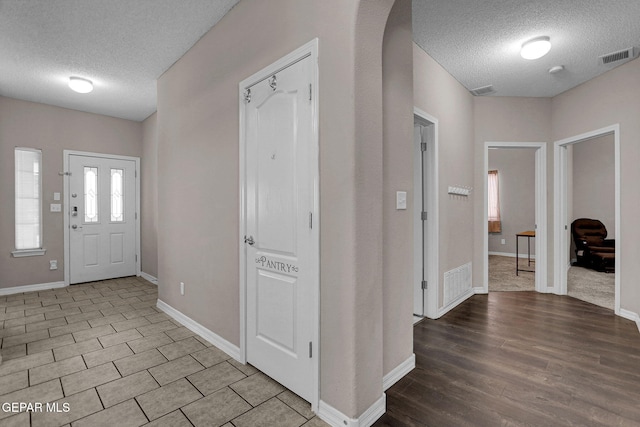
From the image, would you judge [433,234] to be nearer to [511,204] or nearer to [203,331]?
[203,331]

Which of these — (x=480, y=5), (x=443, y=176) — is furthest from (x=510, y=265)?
(x=480, y=5)

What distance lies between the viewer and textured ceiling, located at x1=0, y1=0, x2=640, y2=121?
248 cm

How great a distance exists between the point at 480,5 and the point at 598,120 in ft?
8.24

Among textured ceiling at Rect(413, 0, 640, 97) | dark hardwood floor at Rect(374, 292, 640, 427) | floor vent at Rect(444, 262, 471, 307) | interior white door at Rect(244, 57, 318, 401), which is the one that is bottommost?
dark hardwood floor at Rect(374, 292, 640, 427)

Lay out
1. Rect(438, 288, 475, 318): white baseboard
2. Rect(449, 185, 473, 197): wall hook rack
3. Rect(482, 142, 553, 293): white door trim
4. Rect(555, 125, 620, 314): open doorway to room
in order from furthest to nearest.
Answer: Rect(555, 125, 620, 314): open doorway to room < Rect(482, 142, 553, 293): white door trim < Rect(449, 185, 473, 197): wall hook rack < Rect(438, 288, 475, 318): white baseboard

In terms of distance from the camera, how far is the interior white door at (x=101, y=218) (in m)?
4.89

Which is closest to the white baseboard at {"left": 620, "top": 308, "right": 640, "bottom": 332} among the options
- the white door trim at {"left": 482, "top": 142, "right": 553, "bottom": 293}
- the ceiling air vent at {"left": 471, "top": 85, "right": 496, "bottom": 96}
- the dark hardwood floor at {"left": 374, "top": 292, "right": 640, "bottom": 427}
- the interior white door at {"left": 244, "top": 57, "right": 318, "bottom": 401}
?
the dark hardwood floor at {"left": 374, "top": 292, "right": 640, "bottom": 427}

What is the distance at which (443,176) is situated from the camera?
341 cm

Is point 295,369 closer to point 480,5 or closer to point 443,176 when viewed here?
point 443,176

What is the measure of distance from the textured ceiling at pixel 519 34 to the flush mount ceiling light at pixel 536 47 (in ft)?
0.19

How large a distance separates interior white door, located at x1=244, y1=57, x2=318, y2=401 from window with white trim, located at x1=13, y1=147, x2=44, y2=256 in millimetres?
Answer: 4303

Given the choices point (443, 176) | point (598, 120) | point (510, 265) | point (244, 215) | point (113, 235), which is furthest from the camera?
point (510, 265)

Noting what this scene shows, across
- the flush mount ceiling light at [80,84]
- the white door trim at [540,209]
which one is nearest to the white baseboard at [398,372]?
the white door trim at [540,209]

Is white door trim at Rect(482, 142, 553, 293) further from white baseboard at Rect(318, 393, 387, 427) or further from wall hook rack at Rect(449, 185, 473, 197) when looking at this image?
white baseboard at Rect(318, 393, 387, 427)
